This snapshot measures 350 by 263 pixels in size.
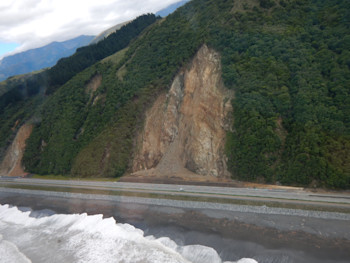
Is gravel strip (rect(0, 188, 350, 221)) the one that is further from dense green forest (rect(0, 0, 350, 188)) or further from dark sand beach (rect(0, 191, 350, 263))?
dense green forest (rect(0, 0, 350, 188))

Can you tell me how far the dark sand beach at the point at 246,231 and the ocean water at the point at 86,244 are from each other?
3.40 feet

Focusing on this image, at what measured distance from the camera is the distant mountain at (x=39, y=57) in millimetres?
158688

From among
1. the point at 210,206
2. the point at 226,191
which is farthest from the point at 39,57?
the point at 210,206

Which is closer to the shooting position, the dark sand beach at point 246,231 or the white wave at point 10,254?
the dark sand beach at point 246,231

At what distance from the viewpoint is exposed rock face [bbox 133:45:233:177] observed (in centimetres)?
3525

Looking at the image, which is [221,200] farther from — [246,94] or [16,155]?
[16,155]

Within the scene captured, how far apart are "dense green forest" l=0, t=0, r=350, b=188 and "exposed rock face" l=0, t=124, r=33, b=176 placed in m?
2.58

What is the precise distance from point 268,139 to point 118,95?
2773cm

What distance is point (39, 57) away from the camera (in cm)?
16962

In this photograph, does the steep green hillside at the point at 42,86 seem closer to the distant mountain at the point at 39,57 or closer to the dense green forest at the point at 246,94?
the dense green forest at the point at 246,94

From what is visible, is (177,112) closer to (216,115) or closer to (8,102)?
(216,115)

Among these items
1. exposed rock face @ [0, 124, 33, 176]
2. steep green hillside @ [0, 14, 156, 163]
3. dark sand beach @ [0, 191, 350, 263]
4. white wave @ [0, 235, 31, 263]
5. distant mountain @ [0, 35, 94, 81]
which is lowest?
white wave @ [0, 235, 31, 263]

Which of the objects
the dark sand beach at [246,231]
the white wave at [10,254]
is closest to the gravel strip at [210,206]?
the dark sand beach at [246,231]

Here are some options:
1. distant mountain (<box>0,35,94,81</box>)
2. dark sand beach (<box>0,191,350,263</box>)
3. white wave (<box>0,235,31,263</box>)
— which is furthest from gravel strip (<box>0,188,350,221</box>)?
distant mountain (<box>0,35,94,81</box>)
